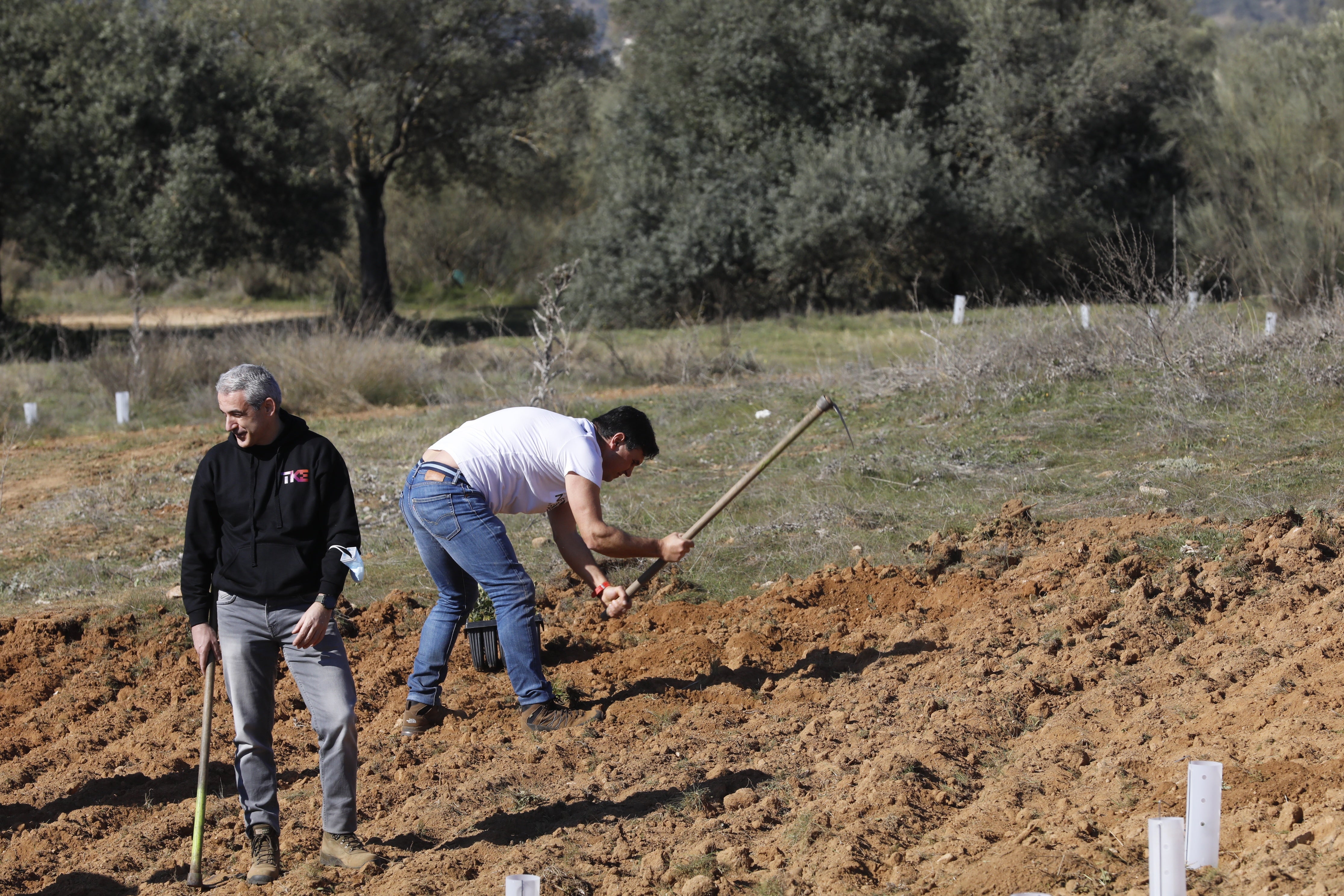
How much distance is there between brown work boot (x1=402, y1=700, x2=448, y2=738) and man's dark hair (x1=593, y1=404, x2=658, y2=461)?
4.86 feet

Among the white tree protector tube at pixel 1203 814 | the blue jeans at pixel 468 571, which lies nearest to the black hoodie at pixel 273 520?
the blue jeans at pixel 468 571

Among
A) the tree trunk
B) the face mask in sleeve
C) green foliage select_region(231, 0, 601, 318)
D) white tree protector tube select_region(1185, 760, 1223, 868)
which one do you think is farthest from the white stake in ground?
the tree trunk

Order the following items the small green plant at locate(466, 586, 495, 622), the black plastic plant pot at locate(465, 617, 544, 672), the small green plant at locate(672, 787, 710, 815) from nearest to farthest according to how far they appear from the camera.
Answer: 1. the small green plant at locate(672, 787, 710, 815)
2. the black plastic plant pot at locate(465, 617, 544, 672)
3. the small green plant at locate(466, 586, 495, 622)

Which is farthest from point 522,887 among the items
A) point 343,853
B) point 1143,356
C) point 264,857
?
point 1143,356

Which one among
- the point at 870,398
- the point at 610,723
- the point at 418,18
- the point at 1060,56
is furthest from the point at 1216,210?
the point at 610,723

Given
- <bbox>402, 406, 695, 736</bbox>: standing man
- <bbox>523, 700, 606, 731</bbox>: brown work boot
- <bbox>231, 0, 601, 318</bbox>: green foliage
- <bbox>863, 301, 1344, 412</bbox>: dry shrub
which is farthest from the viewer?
<bbox>231, 0, 601, 318</bbox>: green foliage

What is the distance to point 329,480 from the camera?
12.8 ft

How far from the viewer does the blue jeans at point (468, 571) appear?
15.8ft

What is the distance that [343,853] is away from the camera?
4.01 meters

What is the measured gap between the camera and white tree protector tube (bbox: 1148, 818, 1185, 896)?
9.50 ft

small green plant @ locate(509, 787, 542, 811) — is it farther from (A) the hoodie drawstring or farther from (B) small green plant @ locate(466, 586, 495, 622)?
(B) small green plant @ locate(466, 586, 495, 622)

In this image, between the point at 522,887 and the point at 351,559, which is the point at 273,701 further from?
the point at 522,887

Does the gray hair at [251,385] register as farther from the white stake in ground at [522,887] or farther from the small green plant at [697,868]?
the small green plant at [697,868]

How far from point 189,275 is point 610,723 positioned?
63.9 ft
